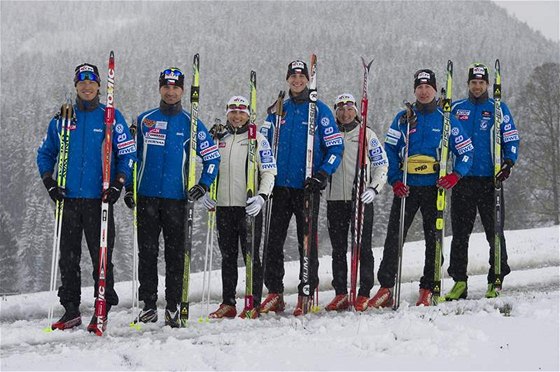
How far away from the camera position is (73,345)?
616 centimetres

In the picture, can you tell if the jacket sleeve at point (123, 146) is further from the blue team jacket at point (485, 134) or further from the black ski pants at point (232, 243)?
the blue team jacket at point (485, 134)

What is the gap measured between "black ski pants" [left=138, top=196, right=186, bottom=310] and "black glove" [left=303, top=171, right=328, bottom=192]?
159 cm

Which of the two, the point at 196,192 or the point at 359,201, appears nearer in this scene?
the point at 196,192

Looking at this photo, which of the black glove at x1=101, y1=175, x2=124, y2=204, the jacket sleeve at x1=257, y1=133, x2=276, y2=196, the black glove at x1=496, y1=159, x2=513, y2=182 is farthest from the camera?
the black glove at x1=496, y1=159, x2=513, y2=182

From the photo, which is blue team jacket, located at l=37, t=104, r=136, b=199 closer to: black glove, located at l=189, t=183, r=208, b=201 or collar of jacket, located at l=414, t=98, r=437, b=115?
black glove, located at l=189, t=183, r=208, b=201

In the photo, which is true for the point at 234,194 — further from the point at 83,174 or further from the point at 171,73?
the point at 83,174

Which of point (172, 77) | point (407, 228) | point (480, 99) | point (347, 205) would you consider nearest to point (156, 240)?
point (172, 77)

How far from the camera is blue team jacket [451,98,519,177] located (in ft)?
30.8

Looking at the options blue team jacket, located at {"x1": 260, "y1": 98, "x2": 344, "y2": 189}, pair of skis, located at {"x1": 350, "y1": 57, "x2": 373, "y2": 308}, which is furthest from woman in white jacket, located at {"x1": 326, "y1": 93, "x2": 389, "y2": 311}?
blue team jacket, located at {"x1": 260, "y1": 98, "x2": 344, "y2": 189}

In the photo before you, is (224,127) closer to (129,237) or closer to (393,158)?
(393,158)

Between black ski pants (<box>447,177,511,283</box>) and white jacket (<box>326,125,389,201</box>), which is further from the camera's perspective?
black ski pants (<box>447,177,511,283</box>)

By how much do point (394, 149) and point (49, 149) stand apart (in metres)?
4.71

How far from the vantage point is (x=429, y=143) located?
8.88 metres

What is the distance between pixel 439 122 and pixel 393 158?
819 millimetres
